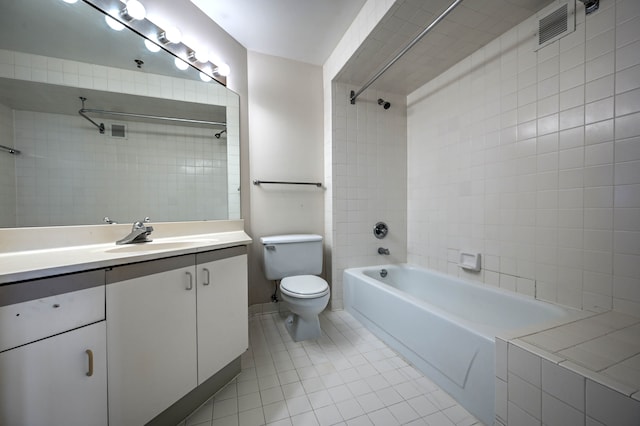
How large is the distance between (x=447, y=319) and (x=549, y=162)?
1.09 m

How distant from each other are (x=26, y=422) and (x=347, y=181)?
6.69 feet

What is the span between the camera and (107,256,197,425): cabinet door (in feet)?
2.56

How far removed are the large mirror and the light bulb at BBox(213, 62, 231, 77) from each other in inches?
3.5

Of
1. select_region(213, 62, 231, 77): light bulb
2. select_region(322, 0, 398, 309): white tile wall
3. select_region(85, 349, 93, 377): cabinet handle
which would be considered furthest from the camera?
select_region(322, 0, 398, 309): white tile wall

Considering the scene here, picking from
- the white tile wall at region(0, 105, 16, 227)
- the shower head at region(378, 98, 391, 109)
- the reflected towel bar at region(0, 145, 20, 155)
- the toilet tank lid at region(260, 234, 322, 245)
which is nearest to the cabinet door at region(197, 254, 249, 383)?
the toilet tank lid at region(260, 234, 322, 245)

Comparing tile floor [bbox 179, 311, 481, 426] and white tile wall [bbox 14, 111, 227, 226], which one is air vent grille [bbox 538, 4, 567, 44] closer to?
tile floor [bbox 179, 311, 481, 426]

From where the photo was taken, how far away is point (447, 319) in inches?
46.3

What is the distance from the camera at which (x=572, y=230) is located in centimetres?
124

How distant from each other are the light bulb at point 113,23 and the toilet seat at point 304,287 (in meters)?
1.80

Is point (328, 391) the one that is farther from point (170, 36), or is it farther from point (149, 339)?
point (170, 36)

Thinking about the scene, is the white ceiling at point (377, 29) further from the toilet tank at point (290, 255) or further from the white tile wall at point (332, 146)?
the toilet tank at point (290, 255)

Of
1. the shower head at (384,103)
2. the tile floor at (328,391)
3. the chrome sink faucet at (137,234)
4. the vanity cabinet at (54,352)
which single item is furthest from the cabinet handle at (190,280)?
the shower head at (384,103)

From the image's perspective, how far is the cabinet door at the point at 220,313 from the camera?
41.8 inches

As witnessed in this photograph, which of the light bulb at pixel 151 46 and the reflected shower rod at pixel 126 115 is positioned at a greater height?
the light bulb at pixel 151 46
